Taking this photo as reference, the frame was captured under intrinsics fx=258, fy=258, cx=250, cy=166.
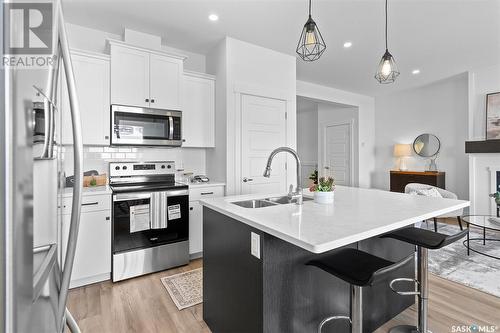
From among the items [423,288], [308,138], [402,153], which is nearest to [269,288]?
[423,288]

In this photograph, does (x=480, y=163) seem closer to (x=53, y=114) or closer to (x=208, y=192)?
(x=208, y=192)

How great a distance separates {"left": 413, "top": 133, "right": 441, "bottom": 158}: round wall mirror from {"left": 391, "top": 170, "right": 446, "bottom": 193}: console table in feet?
1.67

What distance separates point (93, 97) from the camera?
2.78 meters

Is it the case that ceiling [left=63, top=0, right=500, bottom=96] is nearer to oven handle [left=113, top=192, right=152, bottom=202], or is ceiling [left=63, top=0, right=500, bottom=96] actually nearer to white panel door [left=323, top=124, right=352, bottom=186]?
oven handle [left=113, top=192, right=152, bottom=202]

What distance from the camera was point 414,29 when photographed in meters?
3.15

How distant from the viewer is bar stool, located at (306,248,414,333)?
45.3 inches

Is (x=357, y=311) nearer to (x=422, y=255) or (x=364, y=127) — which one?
(x=422, y=255)

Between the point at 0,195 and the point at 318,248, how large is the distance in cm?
92

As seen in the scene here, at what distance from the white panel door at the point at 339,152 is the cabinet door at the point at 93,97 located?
498cm

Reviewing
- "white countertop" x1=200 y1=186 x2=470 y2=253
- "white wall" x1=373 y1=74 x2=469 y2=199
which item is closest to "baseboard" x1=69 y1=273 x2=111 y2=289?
"white countertop" x1=200 y1=186 x2=470 y2=253

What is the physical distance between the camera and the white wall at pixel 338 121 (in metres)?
6.24

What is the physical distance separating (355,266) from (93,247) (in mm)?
2380

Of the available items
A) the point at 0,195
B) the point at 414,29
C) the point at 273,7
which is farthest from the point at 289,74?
the point at 0,195
